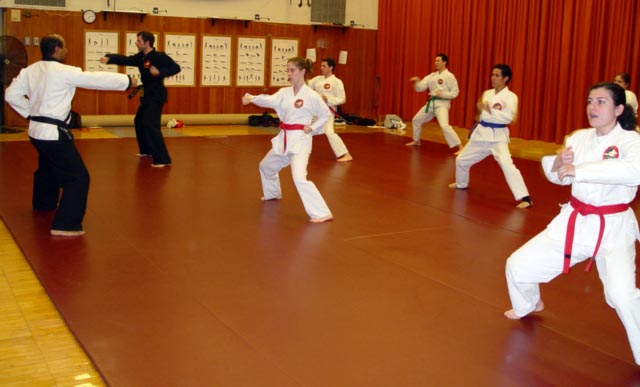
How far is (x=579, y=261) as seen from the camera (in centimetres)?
347

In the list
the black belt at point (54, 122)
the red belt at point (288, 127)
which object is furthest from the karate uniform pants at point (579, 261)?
the black belt at point (54, 122)

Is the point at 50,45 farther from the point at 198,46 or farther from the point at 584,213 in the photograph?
the point at 198,46

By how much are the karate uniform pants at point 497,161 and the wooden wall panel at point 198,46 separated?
21.4ft

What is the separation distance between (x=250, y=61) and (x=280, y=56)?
2.06 feet

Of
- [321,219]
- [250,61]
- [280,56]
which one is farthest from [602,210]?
[280,56]

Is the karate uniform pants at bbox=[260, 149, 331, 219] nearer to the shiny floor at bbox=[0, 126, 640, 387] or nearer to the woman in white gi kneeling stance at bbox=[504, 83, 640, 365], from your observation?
the shiny floor at bbox=[0, 126, 640, 387]

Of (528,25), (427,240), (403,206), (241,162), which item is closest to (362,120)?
(528,25)

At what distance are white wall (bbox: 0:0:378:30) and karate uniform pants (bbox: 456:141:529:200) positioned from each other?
6.80 metres

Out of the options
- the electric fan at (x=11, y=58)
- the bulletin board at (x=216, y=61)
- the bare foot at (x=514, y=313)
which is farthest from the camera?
the bulletin board at (x=216, y=61)

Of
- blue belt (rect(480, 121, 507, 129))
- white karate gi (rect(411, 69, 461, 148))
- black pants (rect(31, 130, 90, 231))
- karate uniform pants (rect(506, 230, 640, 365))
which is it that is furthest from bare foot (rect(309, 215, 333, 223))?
white karate gi (rect(411, 69, 461, 148))

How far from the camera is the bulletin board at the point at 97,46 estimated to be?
11.6 meters

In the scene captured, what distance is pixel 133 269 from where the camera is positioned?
4445 millimetres

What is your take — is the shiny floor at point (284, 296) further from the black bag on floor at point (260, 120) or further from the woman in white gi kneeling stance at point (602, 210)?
the black bag on floor at point (260, 120)

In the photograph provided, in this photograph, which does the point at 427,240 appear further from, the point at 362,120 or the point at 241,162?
the point at 362,120
